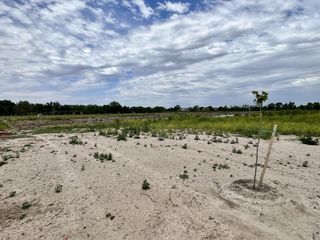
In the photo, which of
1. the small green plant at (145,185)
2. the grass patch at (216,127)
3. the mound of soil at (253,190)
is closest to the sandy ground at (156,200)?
the mound of soil at (253,190)

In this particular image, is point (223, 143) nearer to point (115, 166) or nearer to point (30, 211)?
point (115, 166)

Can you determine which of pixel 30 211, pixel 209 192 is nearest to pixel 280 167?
pixel 209 192

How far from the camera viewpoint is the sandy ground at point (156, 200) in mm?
5621

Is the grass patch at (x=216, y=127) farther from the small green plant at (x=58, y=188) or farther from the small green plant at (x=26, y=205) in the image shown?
the small green plant at (x=26, y=205)

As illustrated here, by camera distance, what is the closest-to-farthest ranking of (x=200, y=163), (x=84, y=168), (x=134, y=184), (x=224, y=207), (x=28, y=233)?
(x=28, y=233)
(x=224, y=207)
(x=134, y=184)
(x=84, y=168)
(x=200, y=163)

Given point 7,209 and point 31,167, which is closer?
point 7,209

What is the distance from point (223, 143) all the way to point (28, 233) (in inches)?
457

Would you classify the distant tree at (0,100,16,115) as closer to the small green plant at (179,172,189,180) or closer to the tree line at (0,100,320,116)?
the tree line at (0,100,320,116)

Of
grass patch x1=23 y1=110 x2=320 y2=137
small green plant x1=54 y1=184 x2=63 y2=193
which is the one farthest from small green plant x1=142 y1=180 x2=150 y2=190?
grass patch x1=23 y1=110 x2=320 y2=137

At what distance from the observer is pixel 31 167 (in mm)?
10531

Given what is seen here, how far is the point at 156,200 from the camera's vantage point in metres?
7.06

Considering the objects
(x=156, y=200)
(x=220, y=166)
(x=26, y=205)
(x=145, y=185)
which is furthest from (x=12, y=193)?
(x=220, y=166)

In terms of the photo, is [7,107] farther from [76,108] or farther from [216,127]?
[216,127]

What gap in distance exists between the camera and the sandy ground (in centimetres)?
562
